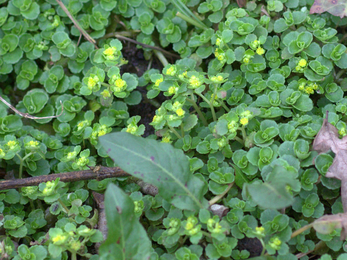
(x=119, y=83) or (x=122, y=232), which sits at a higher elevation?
(x=119, y=83)

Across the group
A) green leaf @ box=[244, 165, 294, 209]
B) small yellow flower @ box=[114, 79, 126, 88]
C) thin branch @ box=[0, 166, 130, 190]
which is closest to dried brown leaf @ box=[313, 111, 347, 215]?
green leaf @ box=[244, 165, 294, 209]

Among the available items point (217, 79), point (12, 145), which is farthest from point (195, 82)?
point (12, 145)

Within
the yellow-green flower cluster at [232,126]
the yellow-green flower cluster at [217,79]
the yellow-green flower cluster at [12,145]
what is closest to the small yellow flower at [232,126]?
the yellow-green flower cluster at [232,126]

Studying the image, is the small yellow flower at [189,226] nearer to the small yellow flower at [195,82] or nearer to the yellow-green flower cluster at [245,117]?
the yellow-green flower cluster at [245,117]

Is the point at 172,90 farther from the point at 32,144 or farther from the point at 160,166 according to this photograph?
the point at 32,144

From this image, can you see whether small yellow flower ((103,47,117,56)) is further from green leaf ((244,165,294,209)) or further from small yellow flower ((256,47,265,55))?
green leaf ((244,165,294,209))

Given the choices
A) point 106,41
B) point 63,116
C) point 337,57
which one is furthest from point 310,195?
point 106,41
